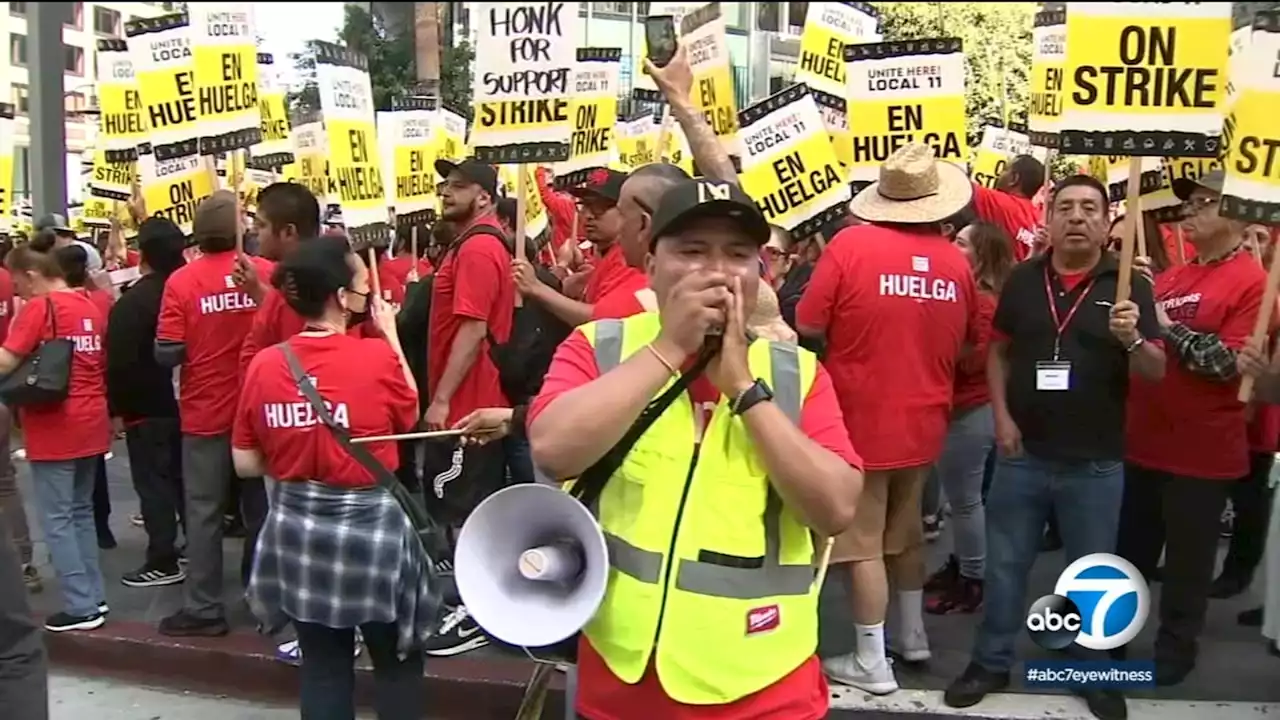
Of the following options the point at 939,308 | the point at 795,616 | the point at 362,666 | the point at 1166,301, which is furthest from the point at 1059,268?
the point at 362,666

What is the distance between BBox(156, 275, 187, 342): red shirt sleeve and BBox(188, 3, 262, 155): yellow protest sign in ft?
3.25

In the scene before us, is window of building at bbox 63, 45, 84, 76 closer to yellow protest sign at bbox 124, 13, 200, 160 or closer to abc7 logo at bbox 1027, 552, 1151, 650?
yellow protest sign at bbox 124, 13, 200, 160

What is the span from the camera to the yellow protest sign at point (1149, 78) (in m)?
4.35

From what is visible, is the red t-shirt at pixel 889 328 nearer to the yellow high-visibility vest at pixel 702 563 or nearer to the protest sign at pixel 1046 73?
the protest sign at pixel 1046 73

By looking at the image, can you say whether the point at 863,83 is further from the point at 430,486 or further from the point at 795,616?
the point at 795,616

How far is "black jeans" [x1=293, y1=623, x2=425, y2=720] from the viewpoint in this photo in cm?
398

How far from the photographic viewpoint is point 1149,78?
4391 mm

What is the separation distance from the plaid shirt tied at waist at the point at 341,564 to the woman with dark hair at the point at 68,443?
219 cm

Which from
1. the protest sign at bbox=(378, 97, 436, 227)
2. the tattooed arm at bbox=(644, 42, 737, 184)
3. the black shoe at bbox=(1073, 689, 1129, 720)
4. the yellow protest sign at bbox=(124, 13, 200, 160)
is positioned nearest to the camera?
the tattooed arm at bbox=(644, 42, 737, 184)

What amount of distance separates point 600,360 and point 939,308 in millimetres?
2739

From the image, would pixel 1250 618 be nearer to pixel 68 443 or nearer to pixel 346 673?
pixel 346 673

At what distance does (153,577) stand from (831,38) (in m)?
5.19

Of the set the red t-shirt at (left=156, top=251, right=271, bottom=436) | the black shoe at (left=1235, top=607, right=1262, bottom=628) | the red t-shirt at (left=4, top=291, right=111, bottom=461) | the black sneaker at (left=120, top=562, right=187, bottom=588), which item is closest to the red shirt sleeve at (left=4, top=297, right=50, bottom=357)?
the red t-shirt at (left=4, top=291, right=111, bottom=461)

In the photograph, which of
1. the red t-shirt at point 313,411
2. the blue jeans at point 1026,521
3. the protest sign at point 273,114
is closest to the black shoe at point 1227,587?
the blue jeans at point 1026,521
